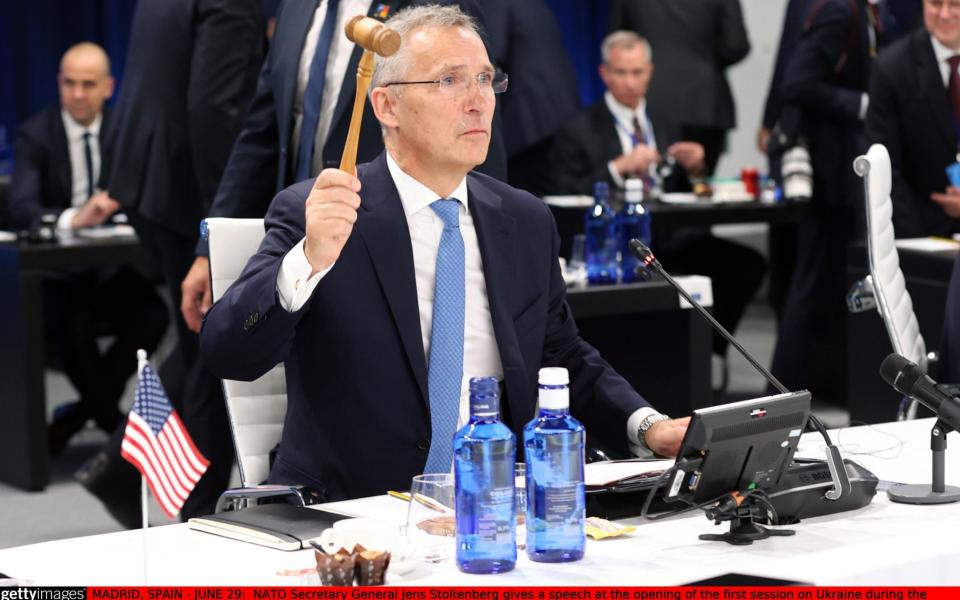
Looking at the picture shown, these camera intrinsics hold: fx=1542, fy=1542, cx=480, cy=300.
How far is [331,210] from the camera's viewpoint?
2.38 meters

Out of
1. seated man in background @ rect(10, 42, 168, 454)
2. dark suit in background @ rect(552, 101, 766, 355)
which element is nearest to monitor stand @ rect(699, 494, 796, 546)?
seated man in background @ rect(10, 42, 168, 454)

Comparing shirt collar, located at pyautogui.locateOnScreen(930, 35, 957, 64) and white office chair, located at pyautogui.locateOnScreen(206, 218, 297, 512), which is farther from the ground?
shirt collar, located at pyautogui.locateOnScreen(930, 35, 957, 64)

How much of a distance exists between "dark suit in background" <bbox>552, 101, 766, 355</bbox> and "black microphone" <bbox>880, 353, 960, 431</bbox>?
463 centimetres

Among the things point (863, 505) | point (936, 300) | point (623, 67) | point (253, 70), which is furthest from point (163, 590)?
point (623, 67)

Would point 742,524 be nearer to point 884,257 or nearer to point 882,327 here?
point 884,257

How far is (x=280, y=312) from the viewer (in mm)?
2539

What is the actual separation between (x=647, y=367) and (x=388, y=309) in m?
2.13

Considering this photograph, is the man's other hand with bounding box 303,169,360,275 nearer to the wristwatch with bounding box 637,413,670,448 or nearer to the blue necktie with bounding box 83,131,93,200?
the wristwatch with bounding box 637,413,670,448

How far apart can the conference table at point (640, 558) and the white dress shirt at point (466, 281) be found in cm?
51

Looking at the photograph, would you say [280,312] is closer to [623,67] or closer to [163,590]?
[163,590]

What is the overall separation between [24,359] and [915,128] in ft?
11.0

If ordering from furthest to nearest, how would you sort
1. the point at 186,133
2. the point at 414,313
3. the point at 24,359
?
the point at 24,359 → the point at 186,133 → the point at 414,313

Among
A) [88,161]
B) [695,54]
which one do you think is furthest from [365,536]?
[695,54]

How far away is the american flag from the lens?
6.77 ft
